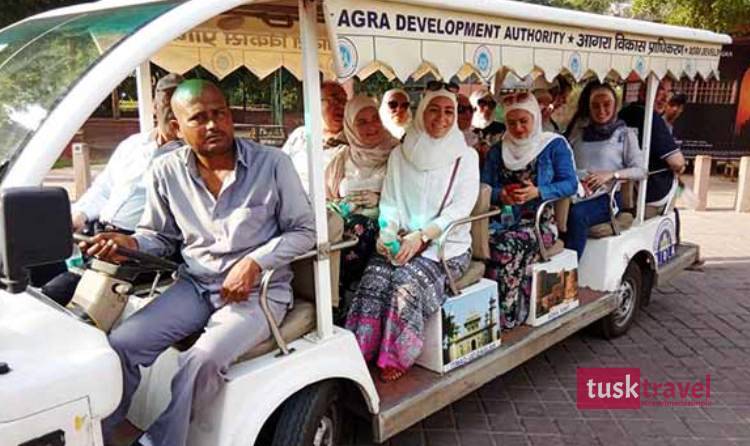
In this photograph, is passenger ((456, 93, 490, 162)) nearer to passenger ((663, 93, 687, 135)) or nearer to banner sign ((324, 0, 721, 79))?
banner sign ((324, 0, 721, 79))

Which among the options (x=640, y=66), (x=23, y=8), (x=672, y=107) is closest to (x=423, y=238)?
(x=640, y=66)

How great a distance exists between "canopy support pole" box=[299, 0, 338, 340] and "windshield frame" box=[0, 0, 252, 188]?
0.61m

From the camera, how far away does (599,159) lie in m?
5.06

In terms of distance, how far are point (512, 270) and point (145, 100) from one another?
103 inches

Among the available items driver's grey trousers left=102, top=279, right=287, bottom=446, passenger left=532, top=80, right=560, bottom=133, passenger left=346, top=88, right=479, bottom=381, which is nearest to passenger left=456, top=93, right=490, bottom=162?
passenger left=532, top=80, right=560, bottom=133

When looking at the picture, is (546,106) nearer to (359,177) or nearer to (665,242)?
(665,242)

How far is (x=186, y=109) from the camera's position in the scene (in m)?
2.50

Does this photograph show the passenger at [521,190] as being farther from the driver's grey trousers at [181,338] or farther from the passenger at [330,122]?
the driver's grey trousers at [181,338]

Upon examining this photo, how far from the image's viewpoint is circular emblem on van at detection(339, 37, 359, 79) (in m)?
2.51

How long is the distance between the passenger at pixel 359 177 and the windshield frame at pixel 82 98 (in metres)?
2.01

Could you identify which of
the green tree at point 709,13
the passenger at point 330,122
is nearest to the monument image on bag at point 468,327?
the passenger at point 330,122

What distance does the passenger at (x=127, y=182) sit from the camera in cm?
348

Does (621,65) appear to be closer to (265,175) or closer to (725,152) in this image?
(265,175)

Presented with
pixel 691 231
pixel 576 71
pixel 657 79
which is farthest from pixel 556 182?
pixel 691 231
